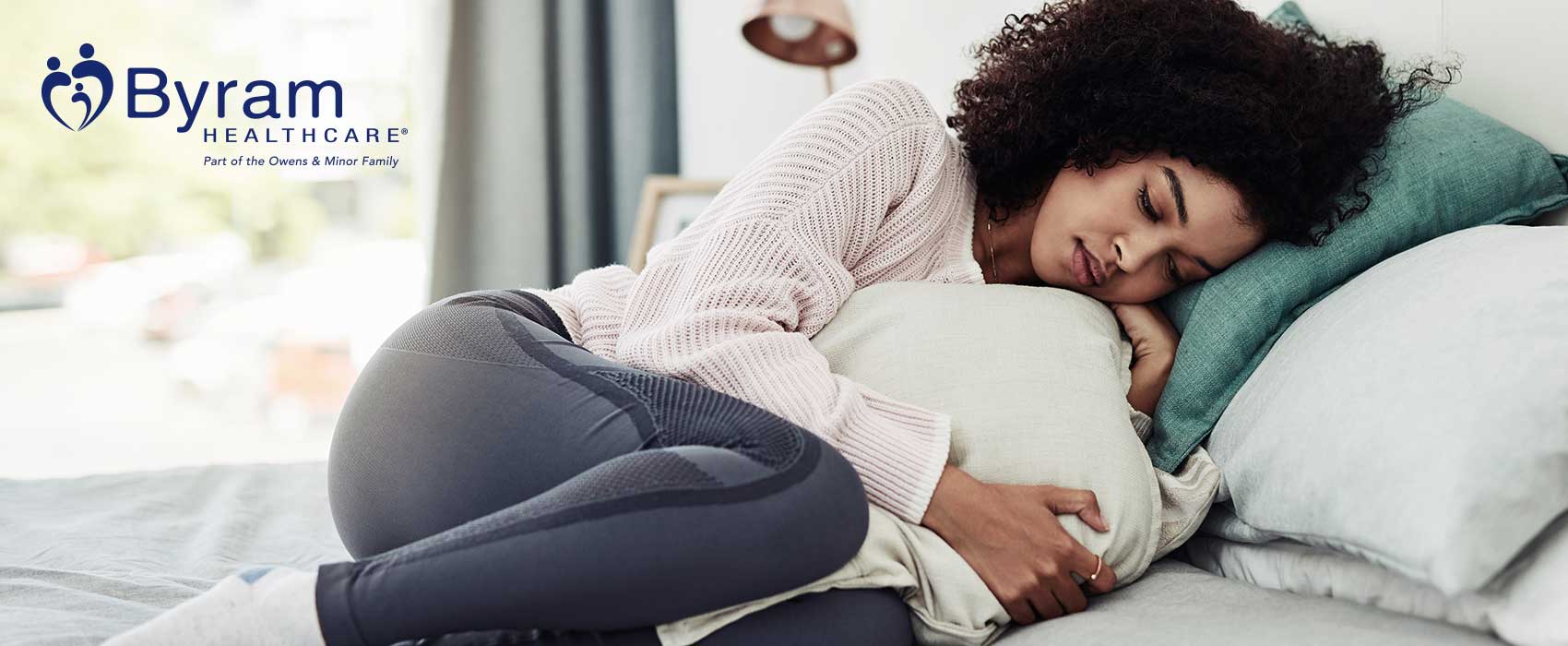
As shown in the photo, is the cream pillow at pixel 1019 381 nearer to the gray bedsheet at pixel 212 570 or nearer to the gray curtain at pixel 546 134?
the gray bedsheet at pixel 212 570

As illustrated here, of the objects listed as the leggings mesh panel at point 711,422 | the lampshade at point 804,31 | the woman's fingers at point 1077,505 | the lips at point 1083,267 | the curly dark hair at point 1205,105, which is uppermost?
the lampshade at point 804,31

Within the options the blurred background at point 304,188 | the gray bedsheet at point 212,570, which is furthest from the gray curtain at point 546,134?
the gray bedsheet at point 212,570

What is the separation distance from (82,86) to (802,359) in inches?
108

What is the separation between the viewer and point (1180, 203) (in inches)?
47.4

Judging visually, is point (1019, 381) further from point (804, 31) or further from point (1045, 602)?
point (804, 31)

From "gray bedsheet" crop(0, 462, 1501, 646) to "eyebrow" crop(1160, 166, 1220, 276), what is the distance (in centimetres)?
36

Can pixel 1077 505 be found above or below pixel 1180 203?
below

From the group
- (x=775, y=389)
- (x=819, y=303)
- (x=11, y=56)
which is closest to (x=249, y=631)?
(x=775, y=389)

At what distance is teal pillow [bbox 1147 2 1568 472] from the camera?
1095 mm

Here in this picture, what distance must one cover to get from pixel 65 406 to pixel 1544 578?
3695 millimetres

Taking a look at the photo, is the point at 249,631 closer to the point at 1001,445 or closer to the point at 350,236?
the point at 1001,445

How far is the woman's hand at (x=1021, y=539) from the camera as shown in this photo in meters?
0.90

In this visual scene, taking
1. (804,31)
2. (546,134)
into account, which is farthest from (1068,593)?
(546,134)

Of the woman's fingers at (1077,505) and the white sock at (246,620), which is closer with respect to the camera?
the white sock at (246,620)
